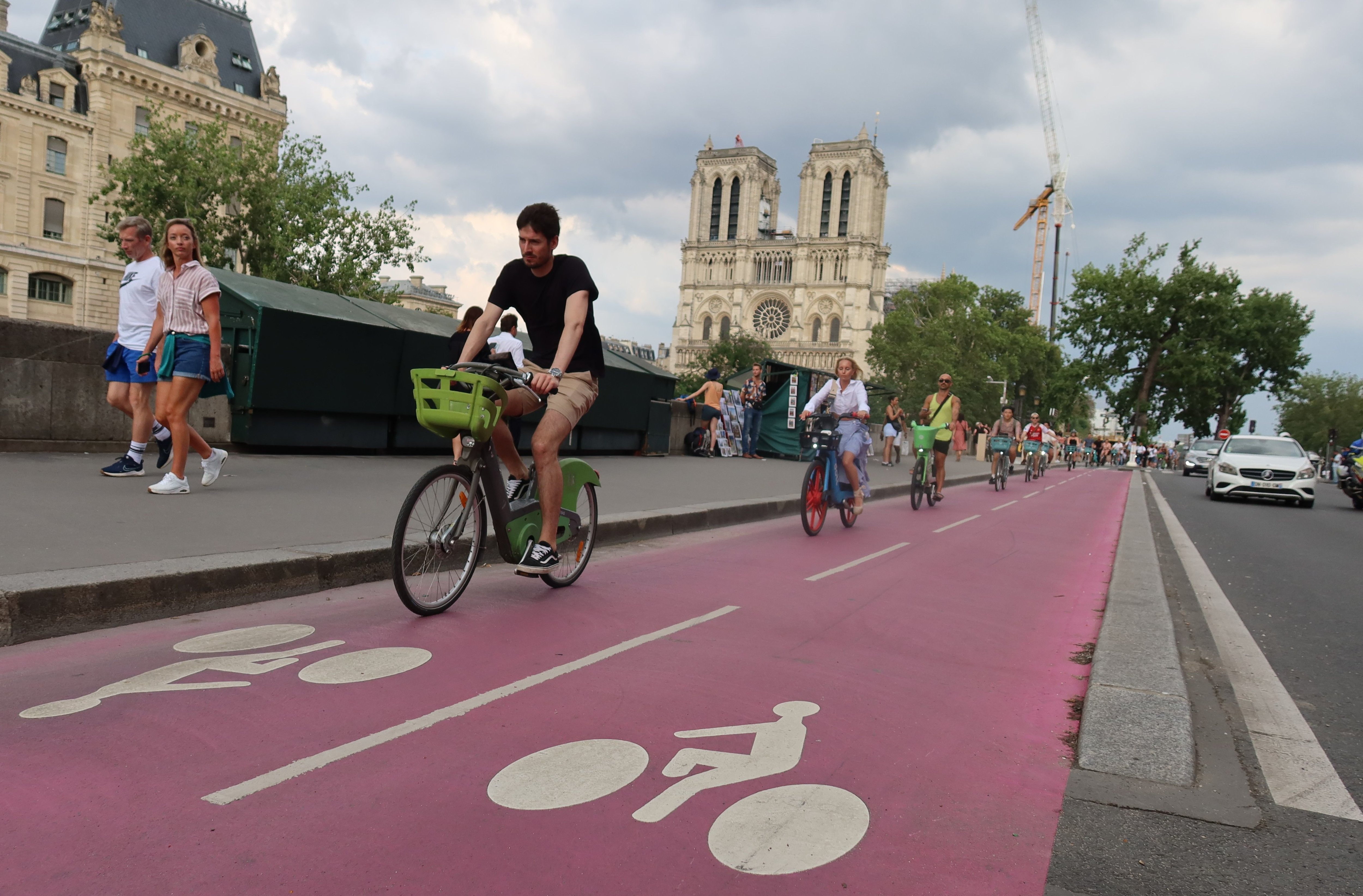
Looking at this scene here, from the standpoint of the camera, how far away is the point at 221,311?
10.7 metres

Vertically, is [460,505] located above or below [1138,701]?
above

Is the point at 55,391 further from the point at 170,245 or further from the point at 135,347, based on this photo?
the point at 170,245

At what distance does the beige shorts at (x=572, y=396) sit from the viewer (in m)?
5.11

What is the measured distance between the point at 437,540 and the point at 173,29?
66.0 meters

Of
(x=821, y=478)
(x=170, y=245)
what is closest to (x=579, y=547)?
(x=170, y=245)

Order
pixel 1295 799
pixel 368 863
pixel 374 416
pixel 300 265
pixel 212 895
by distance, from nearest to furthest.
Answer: pixel 212 895 → pixel 368 863 → pixel 1295 799 → pixel 374 416 → pixel 300 265

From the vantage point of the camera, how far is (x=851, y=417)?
10.0 m

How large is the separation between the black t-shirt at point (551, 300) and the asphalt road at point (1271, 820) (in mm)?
3323

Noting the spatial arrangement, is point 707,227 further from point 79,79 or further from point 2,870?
point 2,870

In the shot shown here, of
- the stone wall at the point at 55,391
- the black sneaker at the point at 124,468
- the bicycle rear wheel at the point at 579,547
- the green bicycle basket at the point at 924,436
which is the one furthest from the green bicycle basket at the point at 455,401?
the green bicycle basket at the point at 924,436

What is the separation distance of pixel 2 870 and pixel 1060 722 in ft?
11.0

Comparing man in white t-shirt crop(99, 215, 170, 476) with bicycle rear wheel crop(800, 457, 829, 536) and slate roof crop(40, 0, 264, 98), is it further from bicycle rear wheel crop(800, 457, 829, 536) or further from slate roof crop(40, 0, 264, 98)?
slate roof crop(40, 0, 264, 98)

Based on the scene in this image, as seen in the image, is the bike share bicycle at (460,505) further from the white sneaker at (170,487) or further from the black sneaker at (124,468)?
the black sneaker at (124,468)

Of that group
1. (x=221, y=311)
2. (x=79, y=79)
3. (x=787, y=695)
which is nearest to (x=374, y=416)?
(x=221, y=311)
